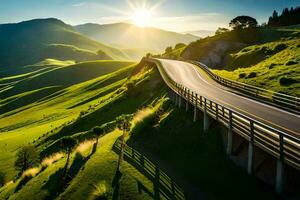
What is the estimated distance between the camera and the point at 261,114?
29750 mm

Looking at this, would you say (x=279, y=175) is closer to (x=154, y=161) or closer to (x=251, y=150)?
(x=251, y=150)

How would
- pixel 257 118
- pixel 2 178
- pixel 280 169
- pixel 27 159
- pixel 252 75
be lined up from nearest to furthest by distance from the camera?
pixel 280 169
pixel 257 118
pixel 2 178
pixel 27 159
pixel 252 75

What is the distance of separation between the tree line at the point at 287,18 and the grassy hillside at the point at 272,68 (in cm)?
7580

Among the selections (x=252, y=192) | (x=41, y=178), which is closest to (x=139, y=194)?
(x=252, y=192)

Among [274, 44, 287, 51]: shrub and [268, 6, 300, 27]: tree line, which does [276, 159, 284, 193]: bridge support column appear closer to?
[274, 44, 287, 51]: shrub

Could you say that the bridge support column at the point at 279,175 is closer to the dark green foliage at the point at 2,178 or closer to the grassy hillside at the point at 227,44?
the dark green foliage at the point at 2,178

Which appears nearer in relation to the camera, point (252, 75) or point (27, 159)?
point (27, 159)

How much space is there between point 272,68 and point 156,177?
4418 centimetres

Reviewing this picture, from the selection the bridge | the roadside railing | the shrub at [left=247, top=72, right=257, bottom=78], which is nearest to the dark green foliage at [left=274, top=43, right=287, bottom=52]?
the shrub at [left=247, top=72, right=257, bottom=78]

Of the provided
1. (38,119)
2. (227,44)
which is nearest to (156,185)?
(38,119)

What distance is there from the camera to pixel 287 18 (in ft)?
522

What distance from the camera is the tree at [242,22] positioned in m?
119

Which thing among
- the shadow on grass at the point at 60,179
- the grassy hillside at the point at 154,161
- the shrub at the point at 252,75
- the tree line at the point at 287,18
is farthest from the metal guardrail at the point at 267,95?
the tree line at the point at 287,18

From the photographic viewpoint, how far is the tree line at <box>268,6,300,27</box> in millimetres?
153400
